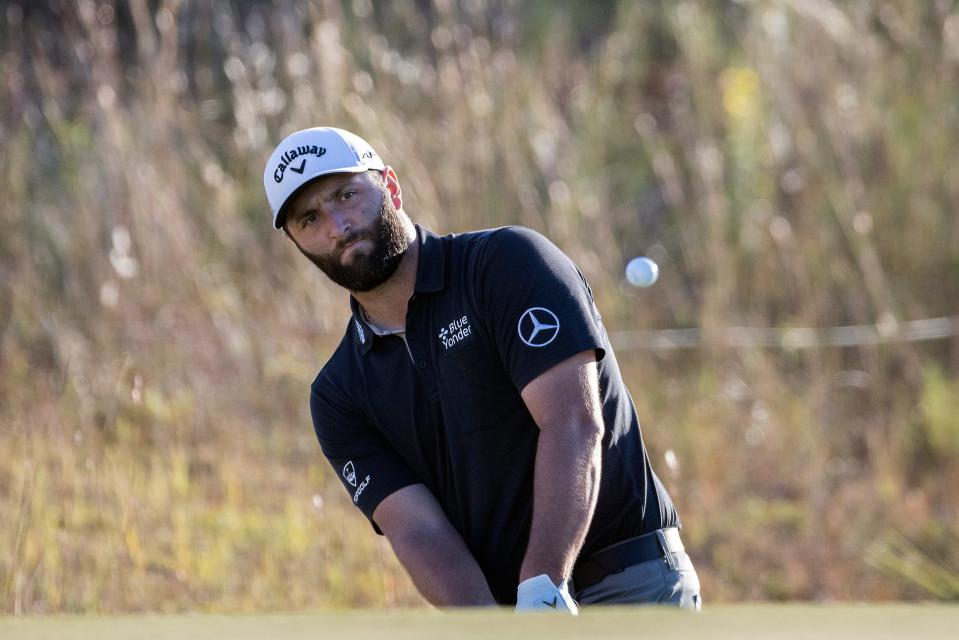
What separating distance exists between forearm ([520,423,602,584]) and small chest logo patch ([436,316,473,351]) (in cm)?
41

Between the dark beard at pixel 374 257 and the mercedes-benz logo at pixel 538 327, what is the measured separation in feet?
1.32

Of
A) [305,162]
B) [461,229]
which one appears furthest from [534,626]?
[461,229]

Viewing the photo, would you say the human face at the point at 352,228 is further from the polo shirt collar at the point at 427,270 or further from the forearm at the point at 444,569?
the forearm at the point at 444,569

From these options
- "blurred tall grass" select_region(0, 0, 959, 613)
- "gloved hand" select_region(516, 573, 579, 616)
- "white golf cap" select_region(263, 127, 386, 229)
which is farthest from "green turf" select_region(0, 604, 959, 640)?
"blurred tall grass" select_region(0, 0, 959, 613)

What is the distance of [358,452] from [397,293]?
0.48 meters

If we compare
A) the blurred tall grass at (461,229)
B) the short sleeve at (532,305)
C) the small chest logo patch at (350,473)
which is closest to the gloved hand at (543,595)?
the short sleeve at (532,305)

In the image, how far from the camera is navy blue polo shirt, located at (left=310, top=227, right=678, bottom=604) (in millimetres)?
3539

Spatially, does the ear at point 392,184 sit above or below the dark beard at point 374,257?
above

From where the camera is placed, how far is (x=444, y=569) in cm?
364

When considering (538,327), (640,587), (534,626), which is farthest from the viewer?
(640,587)

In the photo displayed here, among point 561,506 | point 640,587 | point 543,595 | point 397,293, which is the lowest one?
point 640,587

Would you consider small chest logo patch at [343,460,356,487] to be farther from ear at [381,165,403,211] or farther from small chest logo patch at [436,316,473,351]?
ear at [381,165,403,211]

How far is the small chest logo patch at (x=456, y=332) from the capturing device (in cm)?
362

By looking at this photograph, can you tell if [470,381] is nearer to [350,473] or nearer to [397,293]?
[397,293]
